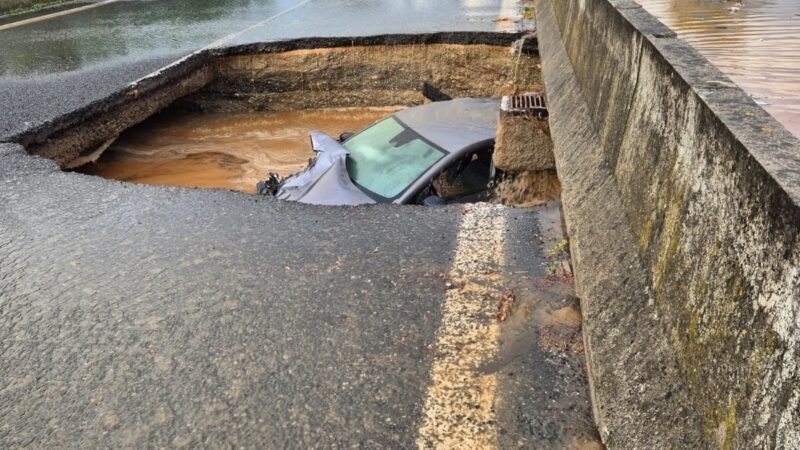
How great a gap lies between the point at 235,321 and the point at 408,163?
Answer: 2.89m

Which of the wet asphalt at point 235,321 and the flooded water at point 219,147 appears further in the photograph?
the flooded water at point 219,147

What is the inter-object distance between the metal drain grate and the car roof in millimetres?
470

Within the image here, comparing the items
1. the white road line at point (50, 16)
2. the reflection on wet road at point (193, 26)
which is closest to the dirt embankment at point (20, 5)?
the white road line at point (50, 16)

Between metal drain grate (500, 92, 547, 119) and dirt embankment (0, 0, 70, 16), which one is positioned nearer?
metal drain grate (500, 92, 547, 119)

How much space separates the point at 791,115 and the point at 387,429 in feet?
9.07

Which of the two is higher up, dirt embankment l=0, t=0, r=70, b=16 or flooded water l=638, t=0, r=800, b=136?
dirt embankment l=0, t=0, r=70, b=16

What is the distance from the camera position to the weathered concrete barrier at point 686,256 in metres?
1.33

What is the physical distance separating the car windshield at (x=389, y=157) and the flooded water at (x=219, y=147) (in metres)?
2.17

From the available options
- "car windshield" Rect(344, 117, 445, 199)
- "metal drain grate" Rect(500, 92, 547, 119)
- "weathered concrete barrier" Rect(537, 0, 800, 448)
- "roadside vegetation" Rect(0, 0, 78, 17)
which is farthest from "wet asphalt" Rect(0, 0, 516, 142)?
"weathered concrete barrier" Rect(537, 0, 800, 448)

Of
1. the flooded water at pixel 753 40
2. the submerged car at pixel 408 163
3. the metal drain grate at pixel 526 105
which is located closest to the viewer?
the flooded water at pixel 753 40

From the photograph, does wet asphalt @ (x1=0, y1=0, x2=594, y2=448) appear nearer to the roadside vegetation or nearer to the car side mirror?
the car side mirror

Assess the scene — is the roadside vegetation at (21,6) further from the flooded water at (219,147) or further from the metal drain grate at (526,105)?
the metal drain grate at (526,105)

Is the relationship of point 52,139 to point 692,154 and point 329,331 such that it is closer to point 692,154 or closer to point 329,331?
point 329,331

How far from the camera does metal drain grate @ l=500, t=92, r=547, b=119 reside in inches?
205
